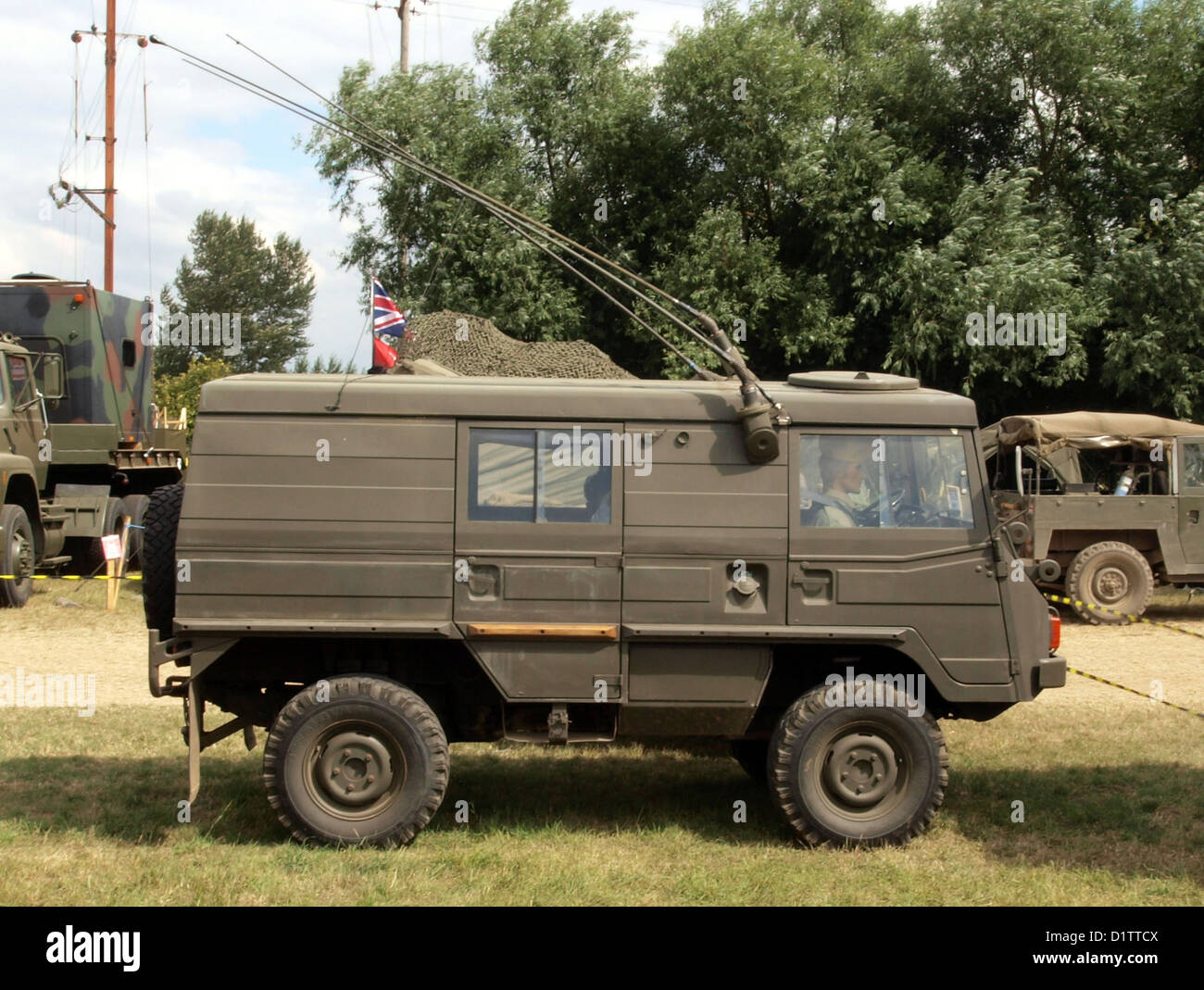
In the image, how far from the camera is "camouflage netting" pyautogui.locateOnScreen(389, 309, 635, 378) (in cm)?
1636

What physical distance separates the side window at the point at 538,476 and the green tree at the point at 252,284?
203 ft

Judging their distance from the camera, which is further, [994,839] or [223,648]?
[994,839]

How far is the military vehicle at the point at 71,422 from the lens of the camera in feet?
53.8

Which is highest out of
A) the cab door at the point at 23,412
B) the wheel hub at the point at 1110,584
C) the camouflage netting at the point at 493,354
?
the camouflage netting at the point at 493,354

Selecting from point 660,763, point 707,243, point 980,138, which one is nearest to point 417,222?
point 707,243

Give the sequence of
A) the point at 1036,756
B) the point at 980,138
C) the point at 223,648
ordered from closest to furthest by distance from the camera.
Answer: the point at 223,648 → the point at 1036,756 → the point at 980,138

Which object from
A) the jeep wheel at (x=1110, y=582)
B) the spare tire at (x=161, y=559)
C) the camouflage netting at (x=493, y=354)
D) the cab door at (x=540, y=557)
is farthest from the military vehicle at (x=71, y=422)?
the jeep wheel at (x=1110, y=582)

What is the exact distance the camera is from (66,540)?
→ 18906 mm

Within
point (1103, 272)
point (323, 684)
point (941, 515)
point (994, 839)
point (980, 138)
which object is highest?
point (980, 138)

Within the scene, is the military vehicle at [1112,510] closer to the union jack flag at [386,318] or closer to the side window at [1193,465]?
the side window at [1193,465]

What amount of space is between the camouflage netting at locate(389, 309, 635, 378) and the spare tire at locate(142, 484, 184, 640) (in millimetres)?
9385

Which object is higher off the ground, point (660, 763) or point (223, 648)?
point (223, 648)

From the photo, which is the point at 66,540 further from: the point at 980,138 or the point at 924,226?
the point at 980,138

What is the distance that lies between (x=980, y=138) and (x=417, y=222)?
10654 mm
